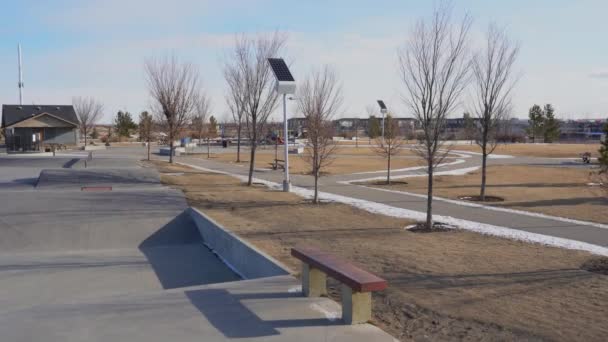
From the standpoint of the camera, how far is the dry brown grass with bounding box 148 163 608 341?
5.67m

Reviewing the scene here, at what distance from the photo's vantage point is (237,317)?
19.7 ft

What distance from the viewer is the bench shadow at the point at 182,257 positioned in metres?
9.52

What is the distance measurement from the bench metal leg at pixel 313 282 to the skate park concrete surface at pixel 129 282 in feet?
0.45

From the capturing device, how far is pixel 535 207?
625 inches

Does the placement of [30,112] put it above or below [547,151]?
above

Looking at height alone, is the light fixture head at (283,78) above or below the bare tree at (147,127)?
above

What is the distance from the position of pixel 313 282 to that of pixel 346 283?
1.06 metres

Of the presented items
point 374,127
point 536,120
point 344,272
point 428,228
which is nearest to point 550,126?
point 536,120

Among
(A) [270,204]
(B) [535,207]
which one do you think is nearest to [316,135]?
(A) [270,204]

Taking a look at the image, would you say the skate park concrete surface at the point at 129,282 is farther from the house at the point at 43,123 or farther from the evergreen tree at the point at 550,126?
the evergreen tree at the point at 550,126

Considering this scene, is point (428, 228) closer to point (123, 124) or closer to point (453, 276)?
point (453, 276)

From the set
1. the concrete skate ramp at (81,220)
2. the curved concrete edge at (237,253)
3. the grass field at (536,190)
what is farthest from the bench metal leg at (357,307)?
the grass field at (536,190)

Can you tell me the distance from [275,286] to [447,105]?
22.6 feet

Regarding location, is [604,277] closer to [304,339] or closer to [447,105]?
[304,339]
